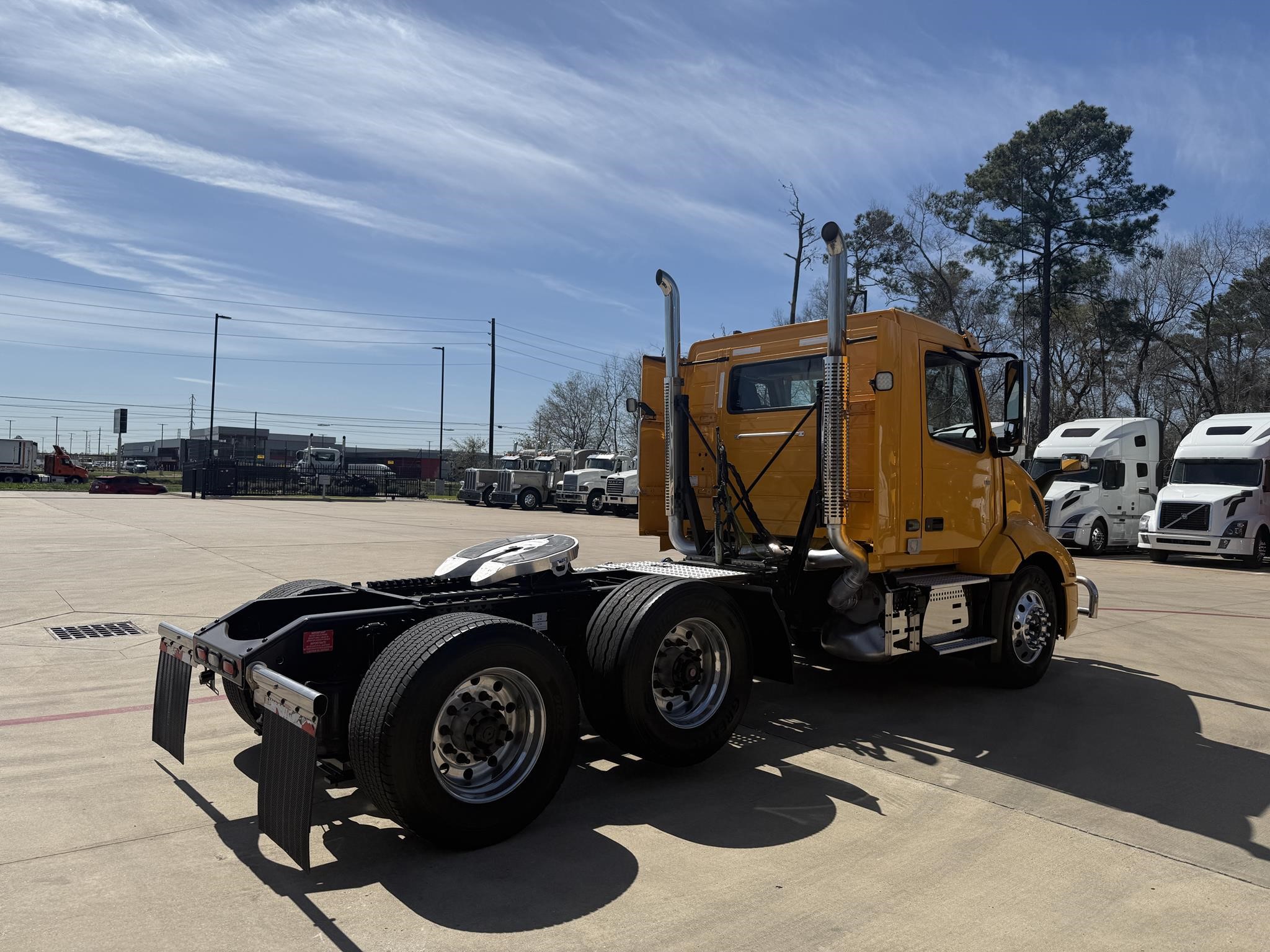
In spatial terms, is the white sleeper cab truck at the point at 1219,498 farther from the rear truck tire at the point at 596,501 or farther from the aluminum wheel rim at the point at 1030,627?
Answer: the rear truck tire at the point at 596,501

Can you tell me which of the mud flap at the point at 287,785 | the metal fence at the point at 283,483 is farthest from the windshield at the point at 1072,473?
the metal fence at the point at 283,483

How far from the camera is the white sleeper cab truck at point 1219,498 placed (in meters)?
19.3

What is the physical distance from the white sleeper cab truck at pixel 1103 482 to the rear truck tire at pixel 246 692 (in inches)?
778

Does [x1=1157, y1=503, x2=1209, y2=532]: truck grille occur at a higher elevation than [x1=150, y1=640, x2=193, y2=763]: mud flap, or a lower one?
higher

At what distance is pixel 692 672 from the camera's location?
Answer: 5.44 m

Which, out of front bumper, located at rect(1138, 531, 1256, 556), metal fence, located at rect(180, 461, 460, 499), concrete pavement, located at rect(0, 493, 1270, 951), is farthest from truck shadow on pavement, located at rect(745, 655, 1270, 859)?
metal fence, located at rect(180, 461, 460, 499)

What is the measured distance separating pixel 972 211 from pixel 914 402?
116 feet

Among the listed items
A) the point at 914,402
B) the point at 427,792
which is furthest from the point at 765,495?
the point at 427,792

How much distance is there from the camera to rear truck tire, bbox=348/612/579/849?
3969mm

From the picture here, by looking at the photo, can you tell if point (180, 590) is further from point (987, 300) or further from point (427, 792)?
point (987, 300)

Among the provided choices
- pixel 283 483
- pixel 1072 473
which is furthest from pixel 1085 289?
pixel 283 483

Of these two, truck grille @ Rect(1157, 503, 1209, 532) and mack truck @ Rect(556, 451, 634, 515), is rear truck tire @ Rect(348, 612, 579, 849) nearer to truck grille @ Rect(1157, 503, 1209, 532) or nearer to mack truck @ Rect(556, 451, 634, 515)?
truck grille @ Rect(1157, 503, 1209, 532)

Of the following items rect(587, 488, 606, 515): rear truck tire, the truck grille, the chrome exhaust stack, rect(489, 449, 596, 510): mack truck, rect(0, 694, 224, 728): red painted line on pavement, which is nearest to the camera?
rect(0, 694, 224, 728): red painted line on pavement

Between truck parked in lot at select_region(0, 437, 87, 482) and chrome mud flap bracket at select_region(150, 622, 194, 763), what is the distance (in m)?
65.9
